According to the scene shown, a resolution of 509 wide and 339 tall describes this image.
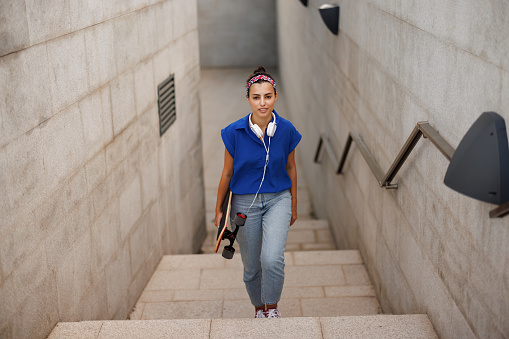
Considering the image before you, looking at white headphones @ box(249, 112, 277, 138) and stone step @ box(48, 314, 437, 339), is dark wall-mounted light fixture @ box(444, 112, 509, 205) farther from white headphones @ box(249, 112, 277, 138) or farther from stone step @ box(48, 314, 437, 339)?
white headphones @ box(249, 112, 277, 138)

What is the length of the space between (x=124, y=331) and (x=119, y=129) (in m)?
1.44

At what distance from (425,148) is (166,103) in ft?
9.15

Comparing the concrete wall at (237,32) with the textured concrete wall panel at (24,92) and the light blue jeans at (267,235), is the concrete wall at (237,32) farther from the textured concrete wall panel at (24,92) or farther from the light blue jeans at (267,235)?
the textured concrete wall panel at (24,92)

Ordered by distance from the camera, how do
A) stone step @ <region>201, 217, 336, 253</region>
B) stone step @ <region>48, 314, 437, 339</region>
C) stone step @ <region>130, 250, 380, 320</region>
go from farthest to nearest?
stone step @ <region>201, 217, 336, 253</region> < stone step @ <region>130, 250, 380, 320</region> < stone step @ <region>48, 314, 437, 339</region>

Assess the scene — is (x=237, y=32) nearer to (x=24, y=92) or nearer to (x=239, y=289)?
(x=239, y=289)

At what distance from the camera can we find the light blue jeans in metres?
3.37

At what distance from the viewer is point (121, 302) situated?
411cm

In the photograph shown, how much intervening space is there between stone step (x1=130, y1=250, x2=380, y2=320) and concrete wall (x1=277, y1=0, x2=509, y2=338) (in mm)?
171

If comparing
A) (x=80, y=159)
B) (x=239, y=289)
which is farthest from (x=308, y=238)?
(x=80, y=159)

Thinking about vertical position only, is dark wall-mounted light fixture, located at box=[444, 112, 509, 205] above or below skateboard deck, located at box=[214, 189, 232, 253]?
above

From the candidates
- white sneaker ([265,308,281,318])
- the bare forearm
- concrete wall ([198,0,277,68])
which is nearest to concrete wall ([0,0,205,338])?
the bare forearm

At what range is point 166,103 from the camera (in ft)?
17.6

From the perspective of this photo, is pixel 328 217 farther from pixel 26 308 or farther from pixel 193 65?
pixel 26 308

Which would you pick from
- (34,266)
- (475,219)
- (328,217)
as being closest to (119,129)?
(34,266)
